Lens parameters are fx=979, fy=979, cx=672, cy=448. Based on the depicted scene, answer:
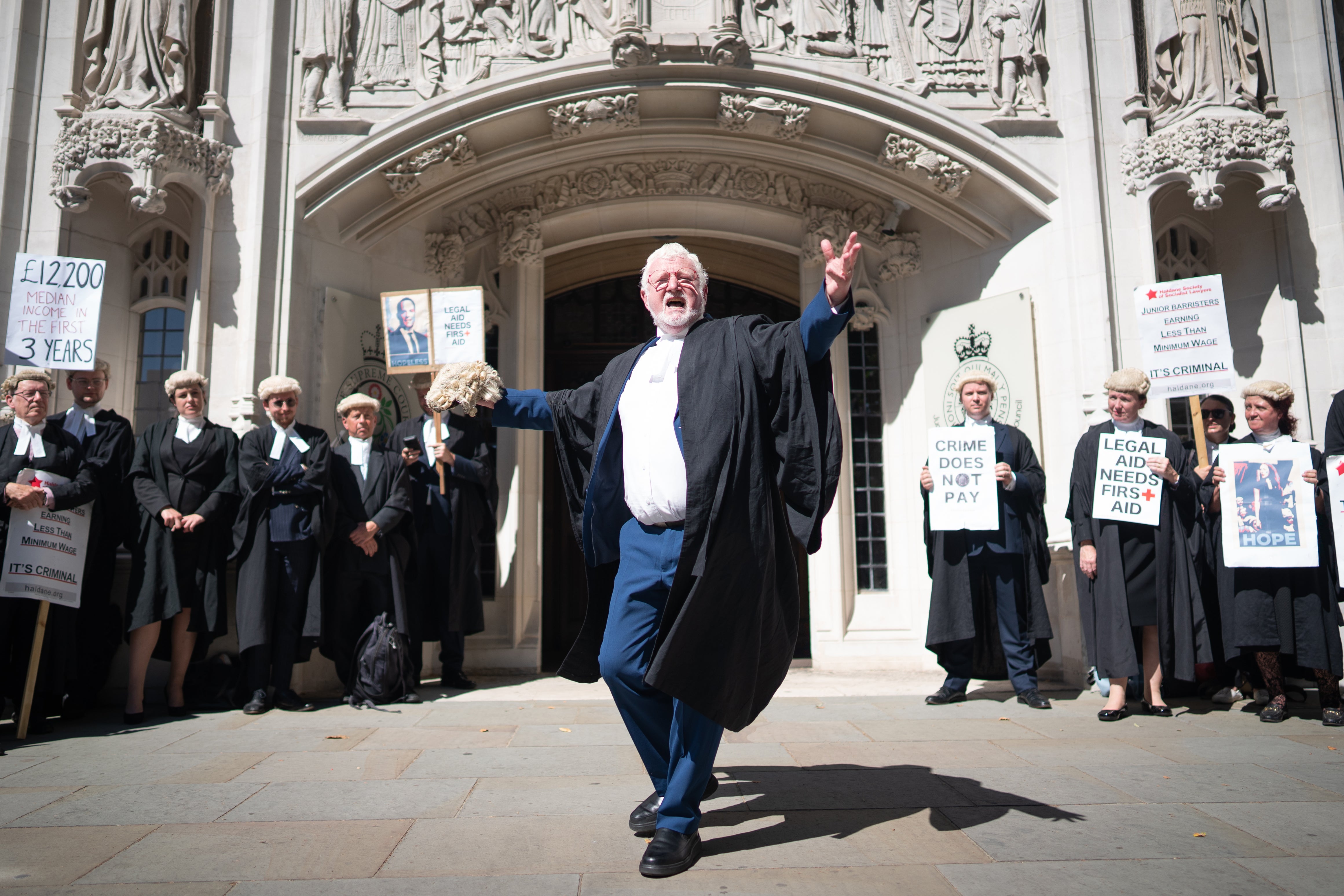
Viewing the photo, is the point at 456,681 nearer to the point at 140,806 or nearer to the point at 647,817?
the point at 140,806

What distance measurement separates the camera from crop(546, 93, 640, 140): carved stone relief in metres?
7.99

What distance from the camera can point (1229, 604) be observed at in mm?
5801

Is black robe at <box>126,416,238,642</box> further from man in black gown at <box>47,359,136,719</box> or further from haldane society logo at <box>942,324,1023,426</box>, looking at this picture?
haldane society logo at <box>942,324,1023,426</box>

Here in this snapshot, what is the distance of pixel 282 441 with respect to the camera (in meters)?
6.39

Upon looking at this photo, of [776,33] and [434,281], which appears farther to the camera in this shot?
[434,281]

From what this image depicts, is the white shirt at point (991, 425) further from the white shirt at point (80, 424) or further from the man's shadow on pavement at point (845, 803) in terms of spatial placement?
the white shirt at point (80, 424)

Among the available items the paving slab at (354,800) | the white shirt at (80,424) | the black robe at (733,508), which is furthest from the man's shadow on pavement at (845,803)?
the white shirt at (80,424)

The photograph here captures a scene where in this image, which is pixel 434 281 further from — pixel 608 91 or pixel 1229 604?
pixel 1229 604

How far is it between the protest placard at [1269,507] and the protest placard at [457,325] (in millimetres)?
4888

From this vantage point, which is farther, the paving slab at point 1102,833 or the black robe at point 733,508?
the black robe at point 733,508

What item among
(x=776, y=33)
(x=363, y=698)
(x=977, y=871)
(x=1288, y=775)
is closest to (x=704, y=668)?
(x=977, y=871)

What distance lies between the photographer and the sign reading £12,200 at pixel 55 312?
621 cm

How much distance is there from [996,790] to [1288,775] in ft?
4.24

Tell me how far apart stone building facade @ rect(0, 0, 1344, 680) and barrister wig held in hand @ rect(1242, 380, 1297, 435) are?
1.44 meters
